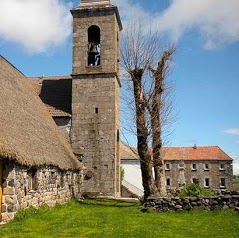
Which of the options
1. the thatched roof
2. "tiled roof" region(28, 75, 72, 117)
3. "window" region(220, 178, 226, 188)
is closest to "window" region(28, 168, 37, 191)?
the thatched roof

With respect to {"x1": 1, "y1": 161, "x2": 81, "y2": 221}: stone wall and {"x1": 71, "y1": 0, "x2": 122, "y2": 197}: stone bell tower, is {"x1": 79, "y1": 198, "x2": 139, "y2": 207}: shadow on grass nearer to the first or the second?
{"x1": 1, "y1": 161, "x2": 81, "y2": 221}: stone wall

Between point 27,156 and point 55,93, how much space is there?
12.4 metres

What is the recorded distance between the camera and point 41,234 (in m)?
10.2

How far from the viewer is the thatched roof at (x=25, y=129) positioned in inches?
498

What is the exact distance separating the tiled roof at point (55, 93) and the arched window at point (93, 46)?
2.50m

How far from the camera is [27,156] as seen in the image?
1304 cm

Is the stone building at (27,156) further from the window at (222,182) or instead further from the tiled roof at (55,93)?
the window at (222,182)

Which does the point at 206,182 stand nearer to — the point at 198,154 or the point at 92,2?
the point at 198,154

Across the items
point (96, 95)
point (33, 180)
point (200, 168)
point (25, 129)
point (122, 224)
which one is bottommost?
point (122, 224)

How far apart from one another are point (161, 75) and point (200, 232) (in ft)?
33.4

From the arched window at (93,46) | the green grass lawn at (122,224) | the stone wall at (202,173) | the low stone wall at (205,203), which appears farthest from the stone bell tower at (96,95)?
the stone wall at (202,173)

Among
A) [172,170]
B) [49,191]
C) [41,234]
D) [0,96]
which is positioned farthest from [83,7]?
[172,170]

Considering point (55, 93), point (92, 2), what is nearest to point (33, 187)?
point (55, 93)

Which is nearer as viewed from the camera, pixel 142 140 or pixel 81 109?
pixel 142 140
